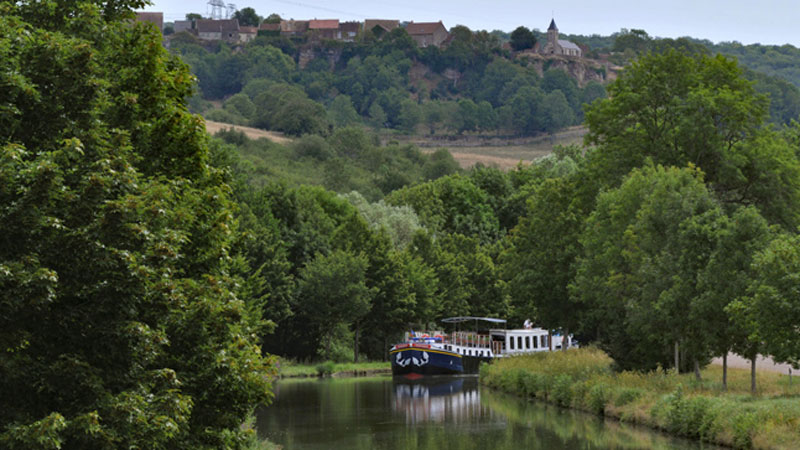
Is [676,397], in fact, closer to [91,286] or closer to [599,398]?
[599,398]

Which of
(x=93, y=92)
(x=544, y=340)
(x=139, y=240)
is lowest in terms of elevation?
(x=544, y=340)

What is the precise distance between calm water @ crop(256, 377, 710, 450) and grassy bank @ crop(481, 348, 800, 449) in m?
0.73

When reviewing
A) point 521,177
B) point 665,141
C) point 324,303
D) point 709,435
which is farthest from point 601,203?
point 521,177

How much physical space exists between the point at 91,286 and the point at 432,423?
30.2 m

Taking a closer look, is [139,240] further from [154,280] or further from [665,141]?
[665,141]

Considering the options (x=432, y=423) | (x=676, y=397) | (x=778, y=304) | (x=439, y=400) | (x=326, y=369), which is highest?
(x=778, y=304)

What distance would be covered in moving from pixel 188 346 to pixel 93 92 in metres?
5.17

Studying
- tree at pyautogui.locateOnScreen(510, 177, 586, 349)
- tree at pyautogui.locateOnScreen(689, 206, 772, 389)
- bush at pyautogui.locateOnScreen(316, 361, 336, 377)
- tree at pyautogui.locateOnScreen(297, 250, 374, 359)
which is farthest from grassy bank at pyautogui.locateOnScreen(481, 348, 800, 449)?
tree at pyautogui.locateOnScreen(297, 250, 374, 359)

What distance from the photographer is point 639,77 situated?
190ft

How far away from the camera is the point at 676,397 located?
3741cm

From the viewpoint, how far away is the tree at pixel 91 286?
56.9 ft

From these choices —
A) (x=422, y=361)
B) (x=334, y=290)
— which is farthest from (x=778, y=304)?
(x=334, y=290)

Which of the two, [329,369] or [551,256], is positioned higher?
[551,256]

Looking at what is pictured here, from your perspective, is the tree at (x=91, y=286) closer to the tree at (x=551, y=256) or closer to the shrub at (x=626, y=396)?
the shrub at (x=626, y=396)
